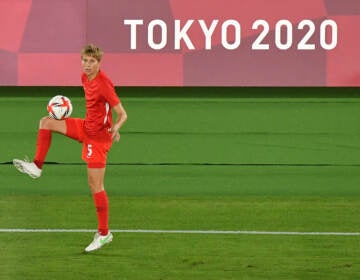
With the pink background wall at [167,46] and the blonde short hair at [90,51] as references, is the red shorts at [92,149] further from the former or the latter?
the pink background wall at [167,46]

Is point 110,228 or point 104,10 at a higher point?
point 104,10

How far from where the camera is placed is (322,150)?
16.7 meters

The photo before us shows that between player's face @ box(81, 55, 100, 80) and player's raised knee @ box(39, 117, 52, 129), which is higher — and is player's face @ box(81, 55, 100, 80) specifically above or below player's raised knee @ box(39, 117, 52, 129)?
above

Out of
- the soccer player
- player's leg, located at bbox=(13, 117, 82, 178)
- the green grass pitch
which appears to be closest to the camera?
the green grass pitch

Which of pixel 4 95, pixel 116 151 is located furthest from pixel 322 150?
pixel 4 95

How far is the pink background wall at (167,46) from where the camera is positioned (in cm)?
1761

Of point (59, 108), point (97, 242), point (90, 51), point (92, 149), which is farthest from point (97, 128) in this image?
point (97, 242)

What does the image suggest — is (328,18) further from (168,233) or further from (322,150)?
(168,233)

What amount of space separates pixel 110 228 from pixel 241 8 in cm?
753

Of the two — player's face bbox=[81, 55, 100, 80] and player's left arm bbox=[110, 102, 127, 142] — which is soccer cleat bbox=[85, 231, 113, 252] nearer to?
player's left arm bbox=[110, 102, 127, 142]

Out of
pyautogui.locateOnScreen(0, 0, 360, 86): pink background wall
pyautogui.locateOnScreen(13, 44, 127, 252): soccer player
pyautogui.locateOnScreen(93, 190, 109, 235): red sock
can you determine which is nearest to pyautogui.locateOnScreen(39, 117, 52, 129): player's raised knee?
pyautogui.locateOnScreen(13, 44, 127, 252): soccer player

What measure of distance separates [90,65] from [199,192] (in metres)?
4.08

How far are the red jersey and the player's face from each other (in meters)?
0.08

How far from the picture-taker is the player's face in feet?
31.5
